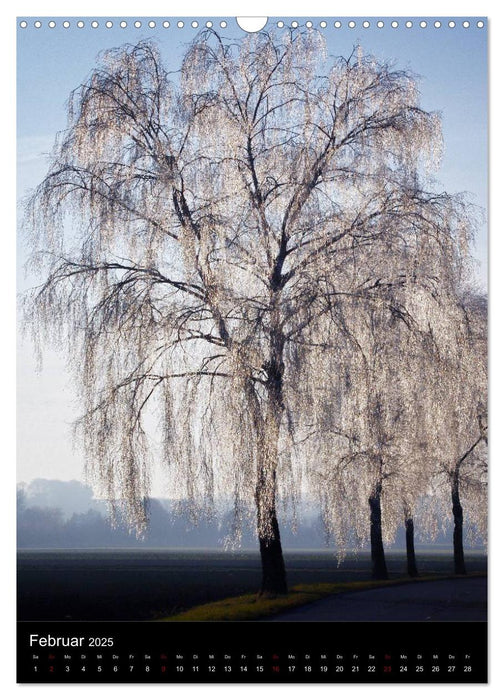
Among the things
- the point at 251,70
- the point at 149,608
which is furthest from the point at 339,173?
the point at 149,608

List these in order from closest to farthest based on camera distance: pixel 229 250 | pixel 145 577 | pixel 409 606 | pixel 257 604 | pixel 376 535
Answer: pixel 409 606, pixel 257 604, pixel 229 250, pixel 145 577, pixel 376 535

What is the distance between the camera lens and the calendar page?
20.8ft

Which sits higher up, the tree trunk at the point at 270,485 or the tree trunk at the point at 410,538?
the tree trunk at the point at 270,485

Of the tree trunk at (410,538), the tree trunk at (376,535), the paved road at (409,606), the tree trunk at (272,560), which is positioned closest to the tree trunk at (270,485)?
the tree trunk at (272,560)

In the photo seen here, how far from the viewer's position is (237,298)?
6.82 meters

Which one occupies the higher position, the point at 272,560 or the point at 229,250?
the point at 229,250

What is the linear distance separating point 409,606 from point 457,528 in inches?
64.9

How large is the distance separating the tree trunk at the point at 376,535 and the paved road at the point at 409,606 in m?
1.27

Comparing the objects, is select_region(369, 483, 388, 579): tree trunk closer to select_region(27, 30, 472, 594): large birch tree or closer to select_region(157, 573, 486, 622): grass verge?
select_region(157, 573, 486, 622): grass verge

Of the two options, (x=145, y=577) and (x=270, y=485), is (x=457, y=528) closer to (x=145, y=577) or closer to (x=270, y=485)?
(x=270, y=485)

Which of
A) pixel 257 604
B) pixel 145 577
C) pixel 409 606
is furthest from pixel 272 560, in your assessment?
pixel 409 606

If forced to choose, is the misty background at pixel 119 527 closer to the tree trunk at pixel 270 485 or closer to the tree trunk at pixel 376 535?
the tree trunk at pixel 270 485

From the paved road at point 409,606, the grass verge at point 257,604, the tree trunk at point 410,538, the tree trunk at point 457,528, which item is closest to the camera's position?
the paved road at point 409,606

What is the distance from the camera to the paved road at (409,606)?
597 centimetres
